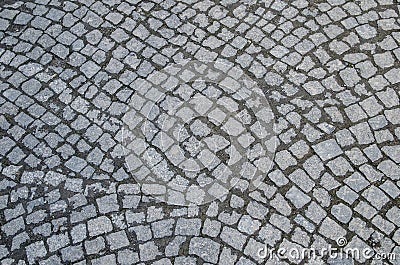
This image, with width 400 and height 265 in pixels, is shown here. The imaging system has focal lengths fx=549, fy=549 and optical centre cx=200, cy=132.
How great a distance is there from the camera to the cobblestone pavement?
15.3 ft

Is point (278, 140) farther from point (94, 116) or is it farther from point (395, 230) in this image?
point (94, 116)

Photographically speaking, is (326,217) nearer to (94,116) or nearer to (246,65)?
A: (246,65)

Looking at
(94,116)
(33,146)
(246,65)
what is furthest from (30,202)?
(246,65)

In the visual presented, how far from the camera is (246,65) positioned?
5719 millimetres

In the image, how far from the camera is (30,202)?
5004mm

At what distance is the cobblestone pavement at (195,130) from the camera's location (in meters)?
4.66

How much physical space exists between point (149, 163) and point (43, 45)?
2.09 meters

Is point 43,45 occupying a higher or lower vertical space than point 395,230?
higher

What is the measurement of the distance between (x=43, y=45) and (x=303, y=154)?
3.17 m

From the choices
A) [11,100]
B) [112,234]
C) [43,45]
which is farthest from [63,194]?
[43,45]

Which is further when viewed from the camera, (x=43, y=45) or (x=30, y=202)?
(x=43, y=45)

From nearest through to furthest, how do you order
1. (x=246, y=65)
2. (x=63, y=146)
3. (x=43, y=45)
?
(x=63, y=146) → (x=246, y=65) → (x=43, y=45)

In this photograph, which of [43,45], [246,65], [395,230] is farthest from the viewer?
[43,45]

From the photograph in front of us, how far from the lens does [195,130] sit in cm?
532
